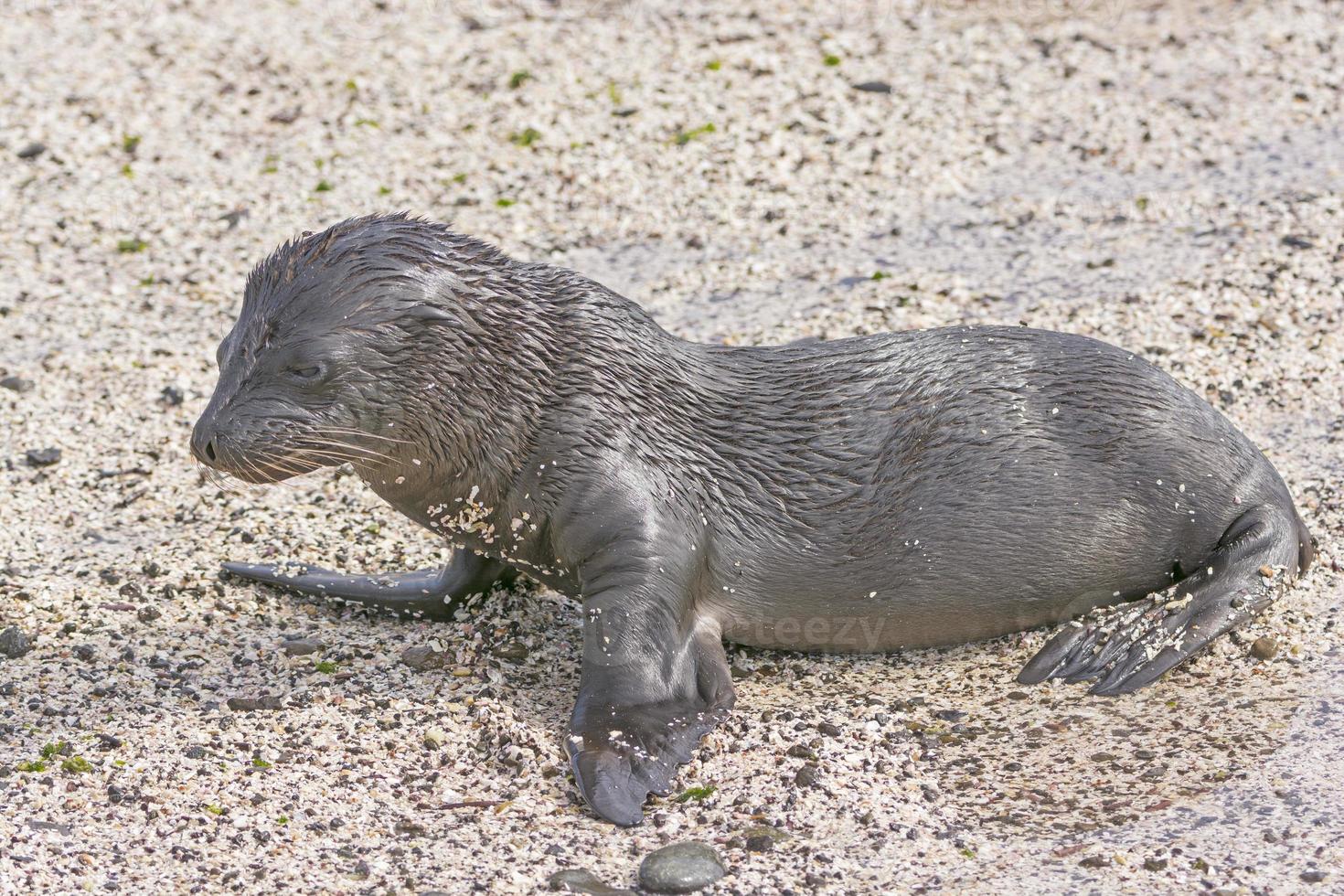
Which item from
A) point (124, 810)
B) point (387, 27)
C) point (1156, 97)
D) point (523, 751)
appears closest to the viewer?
point (124, 810)

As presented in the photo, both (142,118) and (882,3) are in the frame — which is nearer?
(142,118)

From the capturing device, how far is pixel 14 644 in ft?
17.0

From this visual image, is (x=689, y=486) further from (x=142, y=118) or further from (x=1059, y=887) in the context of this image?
(x=142, y=118)

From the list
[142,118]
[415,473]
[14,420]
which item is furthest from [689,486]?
[142,118]

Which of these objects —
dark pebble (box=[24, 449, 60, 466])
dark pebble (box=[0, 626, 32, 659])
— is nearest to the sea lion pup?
dark pebble (box=[0, 626, 32, 659])

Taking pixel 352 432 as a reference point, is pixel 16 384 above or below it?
below

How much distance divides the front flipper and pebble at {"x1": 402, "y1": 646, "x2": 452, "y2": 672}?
26.3 inches

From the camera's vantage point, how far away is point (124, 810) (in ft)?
14.0

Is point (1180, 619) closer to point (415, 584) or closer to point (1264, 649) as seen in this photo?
point (1264, 649)

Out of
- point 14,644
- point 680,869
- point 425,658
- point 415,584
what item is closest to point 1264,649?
point 680,869

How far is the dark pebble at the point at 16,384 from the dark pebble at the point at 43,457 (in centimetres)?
62

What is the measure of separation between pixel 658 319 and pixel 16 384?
297 centimetres

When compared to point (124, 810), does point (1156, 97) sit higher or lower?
higher

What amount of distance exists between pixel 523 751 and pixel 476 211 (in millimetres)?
4714
